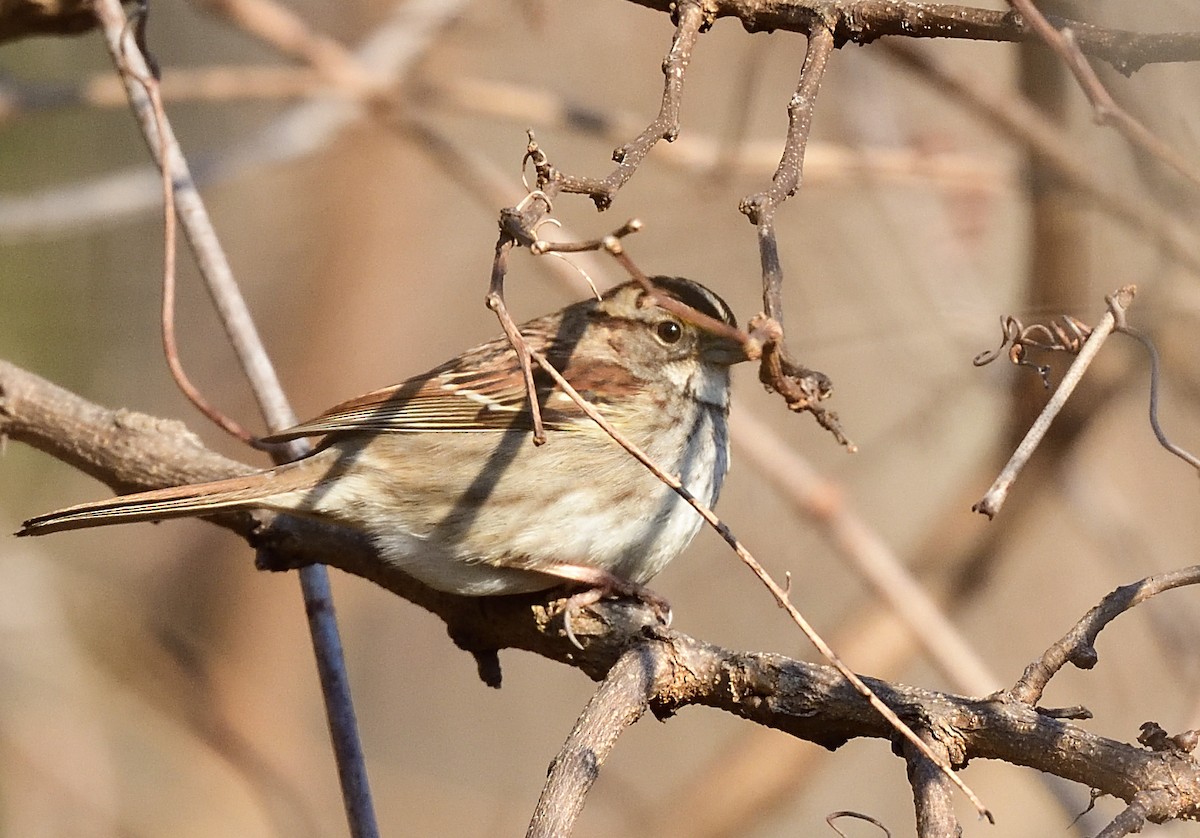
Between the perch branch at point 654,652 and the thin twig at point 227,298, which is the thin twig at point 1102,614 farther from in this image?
the thin twig at point 227,298

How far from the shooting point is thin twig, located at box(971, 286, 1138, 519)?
1.39 meters

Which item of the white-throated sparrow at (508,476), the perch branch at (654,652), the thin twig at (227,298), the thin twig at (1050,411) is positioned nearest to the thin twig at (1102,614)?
the perch branch at (654,652)

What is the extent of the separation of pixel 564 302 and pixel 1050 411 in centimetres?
555

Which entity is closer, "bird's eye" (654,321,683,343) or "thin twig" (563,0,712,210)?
"thin twig" (563,0,712,210)

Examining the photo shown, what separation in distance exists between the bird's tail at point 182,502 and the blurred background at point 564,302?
1.47 m

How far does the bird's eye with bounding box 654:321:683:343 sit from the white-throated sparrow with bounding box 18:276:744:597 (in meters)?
0.01

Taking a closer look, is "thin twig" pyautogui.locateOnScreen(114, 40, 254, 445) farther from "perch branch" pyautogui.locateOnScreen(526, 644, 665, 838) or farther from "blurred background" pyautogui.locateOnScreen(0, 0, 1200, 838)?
"blurred background" pyautogui.locateOnScreen(0, 0, 1200, 838)

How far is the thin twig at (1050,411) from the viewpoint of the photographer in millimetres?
1391

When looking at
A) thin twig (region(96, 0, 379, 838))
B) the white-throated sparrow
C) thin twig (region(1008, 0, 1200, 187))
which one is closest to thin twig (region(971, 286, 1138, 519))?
thin twig (region(1008, 0, 1200, 187))

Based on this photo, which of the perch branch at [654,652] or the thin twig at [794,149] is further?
the perch branch at [654,652]

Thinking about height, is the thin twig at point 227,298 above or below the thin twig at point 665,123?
above

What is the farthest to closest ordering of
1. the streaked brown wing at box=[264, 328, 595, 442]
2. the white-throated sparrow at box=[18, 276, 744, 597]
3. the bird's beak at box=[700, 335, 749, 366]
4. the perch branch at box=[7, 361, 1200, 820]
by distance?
the bird's beak at box=[700, 335, 749, 366] → the streaked brown wing at box=[264, 328, 595, 442] → the white-throated sparrow at box=[18, 276, 744, 597] → the perch branch at box=[7, 361, 1200, 820]

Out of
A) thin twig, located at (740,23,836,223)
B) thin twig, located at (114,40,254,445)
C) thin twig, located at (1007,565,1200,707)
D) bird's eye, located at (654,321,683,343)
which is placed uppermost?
thin twig, located at (114,40,254,445)

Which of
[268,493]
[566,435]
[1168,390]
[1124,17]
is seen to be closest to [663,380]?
[566,435]
